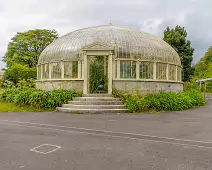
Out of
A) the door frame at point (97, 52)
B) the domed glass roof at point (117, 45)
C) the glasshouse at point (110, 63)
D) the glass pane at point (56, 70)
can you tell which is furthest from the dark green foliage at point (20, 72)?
the door frame at point (97, 52)

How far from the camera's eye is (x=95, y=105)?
488 inches

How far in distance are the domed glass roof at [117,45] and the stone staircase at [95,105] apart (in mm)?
3327

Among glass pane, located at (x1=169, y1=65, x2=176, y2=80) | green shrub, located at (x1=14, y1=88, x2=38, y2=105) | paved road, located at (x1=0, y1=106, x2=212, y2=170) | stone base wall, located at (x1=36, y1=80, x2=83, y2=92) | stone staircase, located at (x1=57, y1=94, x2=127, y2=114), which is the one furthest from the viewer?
glass pane, located at (x1=169, y1=65, x2=176, y2=80)

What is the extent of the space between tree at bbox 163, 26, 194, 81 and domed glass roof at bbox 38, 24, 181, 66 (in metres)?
11.6

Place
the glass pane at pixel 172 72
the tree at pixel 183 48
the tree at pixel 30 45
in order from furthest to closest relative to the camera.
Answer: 1. the tree at pixel 30 45
2. the tree at pixel 183 48
3. the glass pane at pixel 172 72

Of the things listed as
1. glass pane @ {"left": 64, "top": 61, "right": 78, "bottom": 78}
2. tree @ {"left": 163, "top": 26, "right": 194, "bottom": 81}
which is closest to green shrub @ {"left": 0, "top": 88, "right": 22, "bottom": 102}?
glass pane @ {"left": 64, "top": 61, "right": 78, "bottom": 78}

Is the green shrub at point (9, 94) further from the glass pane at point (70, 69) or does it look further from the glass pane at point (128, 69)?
the glass pane at point (128, 69)

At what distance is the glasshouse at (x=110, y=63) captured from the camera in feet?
47.5

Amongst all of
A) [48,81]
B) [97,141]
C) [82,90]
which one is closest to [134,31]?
[82,90]

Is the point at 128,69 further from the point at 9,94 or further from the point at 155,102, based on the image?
the point at 9,94

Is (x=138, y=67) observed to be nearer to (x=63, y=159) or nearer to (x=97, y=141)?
(x=97, y=141)

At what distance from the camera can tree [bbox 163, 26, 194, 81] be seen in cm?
2784

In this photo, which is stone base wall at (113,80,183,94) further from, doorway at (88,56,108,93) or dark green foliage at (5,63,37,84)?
dark green foliage at (5,63,37,84)

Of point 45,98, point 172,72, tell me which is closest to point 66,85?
point 45,98
